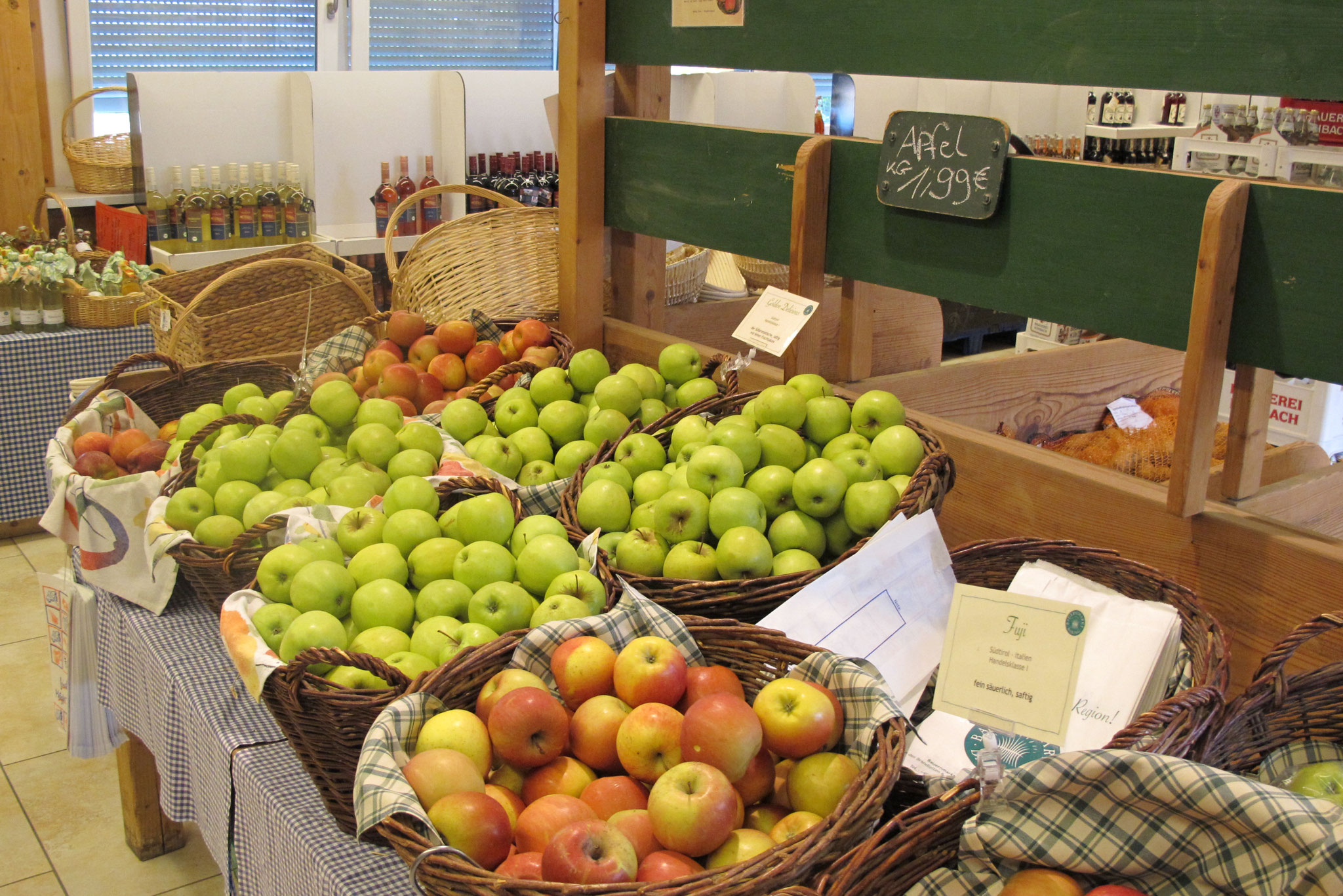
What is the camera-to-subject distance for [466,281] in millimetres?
2688

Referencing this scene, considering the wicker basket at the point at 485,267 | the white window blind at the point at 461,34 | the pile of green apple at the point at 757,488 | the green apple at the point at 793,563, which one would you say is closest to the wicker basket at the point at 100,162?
the white window blind at the point at 461,34

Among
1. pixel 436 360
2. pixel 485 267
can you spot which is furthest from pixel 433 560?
pixel 485 267

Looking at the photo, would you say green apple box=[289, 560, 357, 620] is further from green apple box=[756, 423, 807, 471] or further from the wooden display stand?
the wooden display stand

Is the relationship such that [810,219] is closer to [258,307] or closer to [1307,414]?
[258,307]

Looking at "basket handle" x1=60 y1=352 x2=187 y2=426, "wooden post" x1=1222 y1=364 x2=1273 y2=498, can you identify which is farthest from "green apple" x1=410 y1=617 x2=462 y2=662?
"basket handle" x1=60 y1=352 x2=187 y2=426

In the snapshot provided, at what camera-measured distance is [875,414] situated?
5.64 ft

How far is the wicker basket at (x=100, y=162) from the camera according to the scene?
484cm

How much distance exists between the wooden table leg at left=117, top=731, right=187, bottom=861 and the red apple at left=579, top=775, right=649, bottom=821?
161cm

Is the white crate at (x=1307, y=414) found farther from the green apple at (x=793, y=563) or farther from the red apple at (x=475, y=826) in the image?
the red apple at (x=475, y=826)

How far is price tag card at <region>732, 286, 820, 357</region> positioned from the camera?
1902 millimetres

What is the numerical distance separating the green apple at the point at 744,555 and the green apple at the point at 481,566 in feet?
0.96

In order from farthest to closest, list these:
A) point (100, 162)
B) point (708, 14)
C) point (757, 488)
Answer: point (100, 162), point (708, 14), point (757, 488)

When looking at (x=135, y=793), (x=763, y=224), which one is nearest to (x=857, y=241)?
(x=763, y=224)

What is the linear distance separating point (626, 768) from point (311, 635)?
497 millimetres
